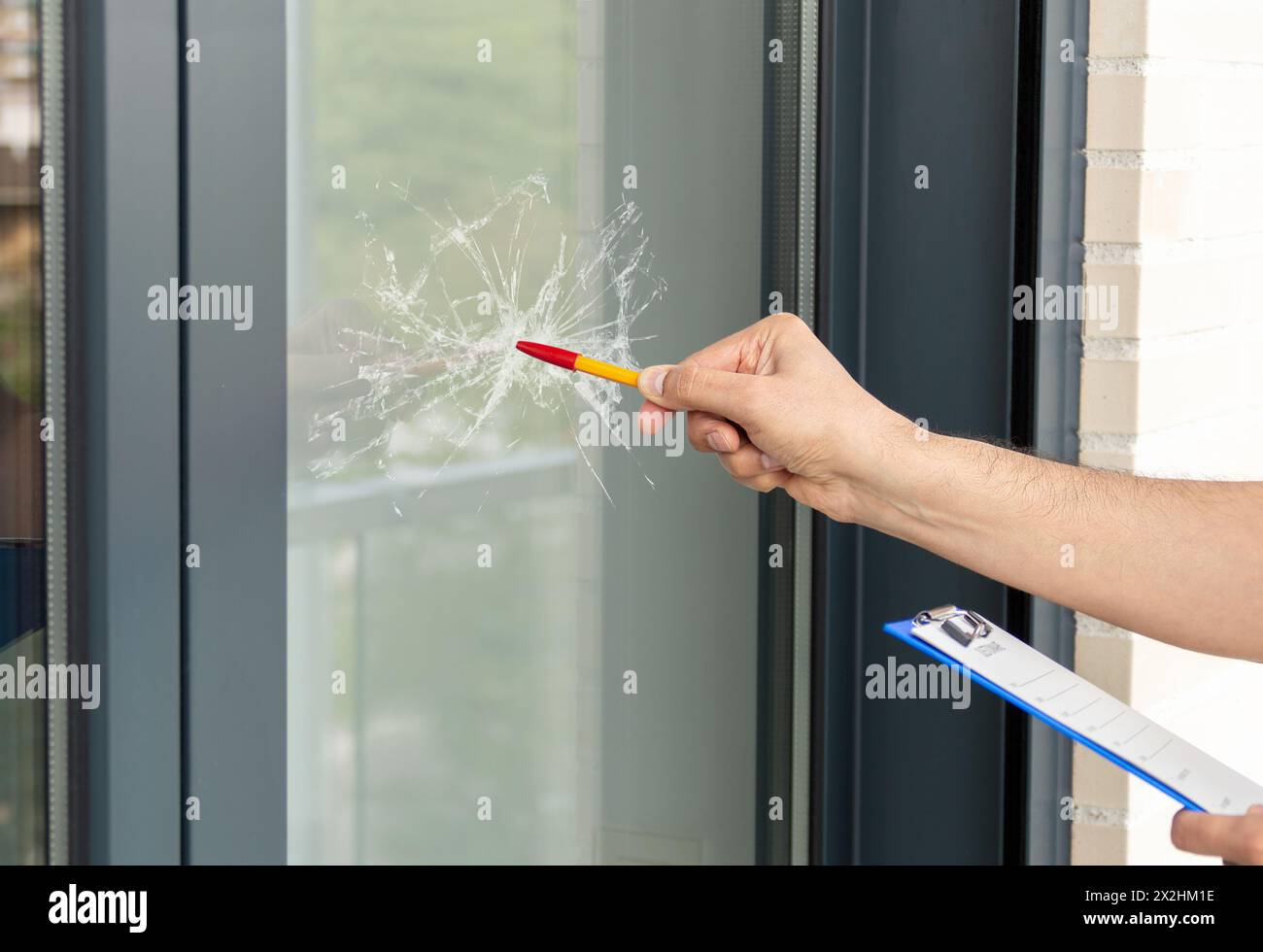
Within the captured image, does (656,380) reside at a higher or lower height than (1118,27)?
lower

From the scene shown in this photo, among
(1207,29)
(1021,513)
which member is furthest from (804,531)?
(1207,29)

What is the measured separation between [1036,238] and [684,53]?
43 cm

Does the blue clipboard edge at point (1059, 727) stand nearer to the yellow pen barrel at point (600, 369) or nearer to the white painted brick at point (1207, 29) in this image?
the yellow pen barrel at point (600, 369)

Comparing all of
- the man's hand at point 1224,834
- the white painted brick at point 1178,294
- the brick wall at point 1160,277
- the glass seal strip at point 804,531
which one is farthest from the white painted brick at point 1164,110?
the man's hand at point 1224,834

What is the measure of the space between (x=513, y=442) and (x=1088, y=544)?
0.56 meters

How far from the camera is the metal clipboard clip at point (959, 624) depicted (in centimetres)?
108

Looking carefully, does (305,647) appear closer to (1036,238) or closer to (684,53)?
(684,53)

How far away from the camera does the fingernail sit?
3.81 feet

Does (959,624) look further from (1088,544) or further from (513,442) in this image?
(513,442)

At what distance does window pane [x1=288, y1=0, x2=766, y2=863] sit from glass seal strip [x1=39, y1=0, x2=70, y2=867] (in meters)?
0.19

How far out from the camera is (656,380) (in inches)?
45.8

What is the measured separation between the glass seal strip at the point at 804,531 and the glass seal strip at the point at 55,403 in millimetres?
793

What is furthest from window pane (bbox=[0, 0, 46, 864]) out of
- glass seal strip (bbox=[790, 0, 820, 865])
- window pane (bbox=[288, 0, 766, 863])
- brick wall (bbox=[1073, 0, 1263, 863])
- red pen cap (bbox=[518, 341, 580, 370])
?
brick wall (bbox=[1073, 0, 1263, 863])

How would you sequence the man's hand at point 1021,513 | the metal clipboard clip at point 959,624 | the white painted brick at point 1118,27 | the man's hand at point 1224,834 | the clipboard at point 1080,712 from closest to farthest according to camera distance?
the man's hand at point 1224,834 < the clipboard at point 1080,712 < the metal clipboard clip at point 959,624 < the man's hand at point 1021,513 < the white painted brick at point 1118,27
